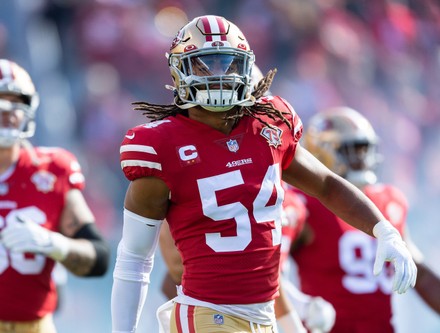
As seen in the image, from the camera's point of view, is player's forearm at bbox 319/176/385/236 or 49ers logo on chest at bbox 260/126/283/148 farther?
player's forearm at bbox 319/176/385/236

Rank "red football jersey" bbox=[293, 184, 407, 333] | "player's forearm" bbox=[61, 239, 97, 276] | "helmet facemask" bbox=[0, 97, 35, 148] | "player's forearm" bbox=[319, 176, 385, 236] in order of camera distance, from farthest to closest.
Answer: "red football jersey" bbox=[293, 184, 407, 333] → "helmet facemask" bbox=[0, 97, 35, 148] → "player's forearm" bbox=[61, 239, 97, 276] → "player's forearm" bbox=[319, 176, 385, 236]

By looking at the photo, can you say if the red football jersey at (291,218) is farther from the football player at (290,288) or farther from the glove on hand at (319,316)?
the glove on hand at (319,316)

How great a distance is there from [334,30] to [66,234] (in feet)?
19.1

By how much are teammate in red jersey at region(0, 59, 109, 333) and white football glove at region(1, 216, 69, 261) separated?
18 mm

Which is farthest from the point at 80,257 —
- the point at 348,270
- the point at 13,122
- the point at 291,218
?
the point at 348,270

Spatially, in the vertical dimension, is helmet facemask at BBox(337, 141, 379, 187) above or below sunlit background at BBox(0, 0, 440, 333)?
above

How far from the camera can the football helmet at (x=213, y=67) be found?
2.63 m

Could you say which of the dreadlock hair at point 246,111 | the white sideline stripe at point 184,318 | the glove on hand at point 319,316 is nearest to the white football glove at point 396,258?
the dreadlock hair at point 246,111

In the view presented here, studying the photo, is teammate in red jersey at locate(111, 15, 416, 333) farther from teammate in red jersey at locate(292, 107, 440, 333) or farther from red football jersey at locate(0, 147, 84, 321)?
teammate in red jersey at locate(292, 107, 440, 333)

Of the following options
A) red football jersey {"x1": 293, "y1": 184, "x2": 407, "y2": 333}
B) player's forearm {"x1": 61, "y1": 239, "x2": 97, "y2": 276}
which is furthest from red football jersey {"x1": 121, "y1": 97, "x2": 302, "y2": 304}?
red football jersey {"x1": 293, "y1": 184, "x2": 407, "y2": 333}

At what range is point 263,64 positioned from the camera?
866 cm

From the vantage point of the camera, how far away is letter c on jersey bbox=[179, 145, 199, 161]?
259 centimetres

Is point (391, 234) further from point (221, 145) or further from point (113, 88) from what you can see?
point (113, 88)

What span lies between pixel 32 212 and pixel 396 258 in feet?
5.52
